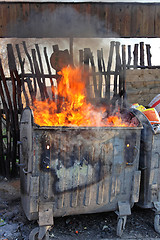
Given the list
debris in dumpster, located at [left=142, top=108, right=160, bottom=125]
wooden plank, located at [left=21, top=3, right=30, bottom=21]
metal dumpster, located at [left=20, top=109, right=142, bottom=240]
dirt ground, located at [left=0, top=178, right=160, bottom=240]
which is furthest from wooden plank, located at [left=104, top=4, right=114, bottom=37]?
dirt ground, located at [left=0, top=178, right=160, bottom=240]

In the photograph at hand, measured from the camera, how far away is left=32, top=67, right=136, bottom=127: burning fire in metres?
3.62

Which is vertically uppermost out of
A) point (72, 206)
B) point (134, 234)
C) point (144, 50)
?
point (144, 50)

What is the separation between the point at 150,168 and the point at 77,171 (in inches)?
43.8

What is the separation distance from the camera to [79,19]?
4664 millimetres

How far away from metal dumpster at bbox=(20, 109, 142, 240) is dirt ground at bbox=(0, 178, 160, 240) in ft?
0.81

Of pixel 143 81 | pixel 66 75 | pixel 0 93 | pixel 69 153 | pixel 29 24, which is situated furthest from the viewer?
pixel 143 81

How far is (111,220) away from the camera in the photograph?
3.90 m

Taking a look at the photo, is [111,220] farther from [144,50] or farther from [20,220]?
[144,50]

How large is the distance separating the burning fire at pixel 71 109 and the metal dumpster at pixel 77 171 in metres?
0.25

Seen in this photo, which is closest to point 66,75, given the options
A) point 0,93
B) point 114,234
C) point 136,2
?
point 0,93

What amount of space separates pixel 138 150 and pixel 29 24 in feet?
9.71

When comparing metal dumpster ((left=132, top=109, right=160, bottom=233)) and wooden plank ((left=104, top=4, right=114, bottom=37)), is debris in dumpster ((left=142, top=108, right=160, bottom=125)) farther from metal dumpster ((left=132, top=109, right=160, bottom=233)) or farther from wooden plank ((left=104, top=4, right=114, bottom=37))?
wooden plank ((left=104, top=4, right=114, bottom=37))

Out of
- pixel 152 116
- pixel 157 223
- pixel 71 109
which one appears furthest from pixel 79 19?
pixel 157 223

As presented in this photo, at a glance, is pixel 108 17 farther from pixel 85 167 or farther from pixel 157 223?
pixel 157 223
